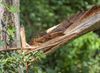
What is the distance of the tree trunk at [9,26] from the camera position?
2539mm

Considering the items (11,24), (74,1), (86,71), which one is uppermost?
(74,1)

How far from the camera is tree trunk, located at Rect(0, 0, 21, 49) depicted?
8.33 ft

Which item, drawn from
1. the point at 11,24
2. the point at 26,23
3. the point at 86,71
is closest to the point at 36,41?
the point at 11,24

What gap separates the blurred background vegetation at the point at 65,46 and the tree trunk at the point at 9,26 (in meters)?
0.95

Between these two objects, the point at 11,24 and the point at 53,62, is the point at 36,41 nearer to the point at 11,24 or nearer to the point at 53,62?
the point at 11,24

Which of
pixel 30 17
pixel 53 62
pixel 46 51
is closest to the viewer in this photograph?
pixel 46 51

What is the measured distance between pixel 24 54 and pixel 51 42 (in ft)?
1.17

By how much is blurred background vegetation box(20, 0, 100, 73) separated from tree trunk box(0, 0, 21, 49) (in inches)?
37.4

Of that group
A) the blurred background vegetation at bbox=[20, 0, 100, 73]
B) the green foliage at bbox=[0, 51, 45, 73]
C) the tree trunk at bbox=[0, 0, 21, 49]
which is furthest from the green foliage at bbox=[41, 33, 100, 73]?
the green foliage at bbox=[0, 51, 45, 73]

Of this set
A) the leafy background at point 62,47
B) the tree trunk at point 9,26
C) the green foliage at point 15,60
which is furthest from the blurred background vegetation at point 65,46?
the green foliage at point 15,60

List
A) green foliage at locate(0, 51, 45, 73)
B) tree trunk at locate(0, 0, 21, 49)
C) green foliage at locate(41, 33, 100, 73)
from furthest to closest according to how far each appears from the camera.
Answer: green foliage at locate(41, 33, 100, 73), tree trunk at locate(0, 0, 21, 49), green foliage at locate(0, 51, 45, 73)

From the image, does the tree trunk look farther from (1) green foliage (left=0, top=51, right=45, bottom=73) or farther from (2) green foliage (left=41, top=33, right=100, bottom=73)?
(2) green foliage (left=41, top=33, right=100, bottom=73)

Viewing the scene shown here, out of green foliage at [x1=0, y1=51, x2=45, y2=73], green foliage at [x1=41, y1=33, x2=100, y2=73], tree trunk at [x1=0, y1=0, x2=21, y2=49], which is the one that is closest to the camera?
green foliage at [x1=0, y1=51, x2=45, y2=73]

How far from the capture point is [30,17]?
557 cm
